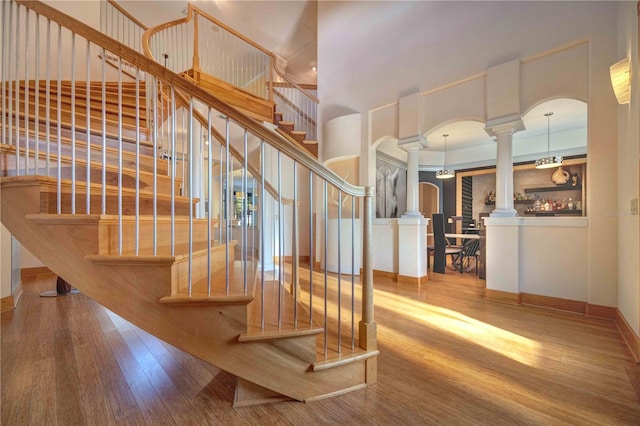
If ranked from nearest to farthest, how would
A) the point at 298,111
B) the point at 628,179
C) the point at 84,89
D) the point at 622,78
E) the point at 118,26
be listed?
the point at 622,78, the point at 628,179, the point at 84,89, the point at 118,26, the point at 298,111

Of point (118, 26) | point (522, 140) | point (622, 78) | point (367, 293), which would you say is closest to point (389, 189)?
point (522, 140)

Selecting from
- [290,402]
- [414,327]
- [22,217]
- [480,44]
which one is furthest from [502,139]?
[22,217]

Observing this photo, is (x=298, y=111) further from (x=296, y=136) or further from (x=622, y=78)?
(x=622, y=78)

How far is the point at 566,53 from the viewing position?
295 centimetres

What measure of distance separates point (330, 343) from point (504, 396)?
3.27ft

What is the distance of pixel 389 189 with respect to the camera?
650cm

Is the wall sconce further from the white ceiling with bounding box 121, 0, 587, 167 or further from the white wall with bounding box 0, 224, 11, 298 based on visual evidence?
the white wall with bounding box 0, 224, 11, 298

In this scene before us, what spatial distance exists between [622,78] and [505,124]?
1304mm

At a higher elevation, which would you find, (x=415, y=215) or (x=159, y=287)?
(x=415, y=215)

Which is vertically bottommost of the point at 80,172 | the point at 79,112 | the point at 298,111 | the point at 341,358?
the point at 341,358

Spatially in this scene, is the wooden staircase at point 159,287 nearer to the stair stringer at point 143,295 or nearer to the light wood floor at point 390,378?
the stair stringer at point 143,295

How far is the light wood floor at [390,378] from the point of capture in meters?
1.37

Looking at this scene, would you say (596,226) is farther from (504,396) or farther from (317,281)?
(317,281)

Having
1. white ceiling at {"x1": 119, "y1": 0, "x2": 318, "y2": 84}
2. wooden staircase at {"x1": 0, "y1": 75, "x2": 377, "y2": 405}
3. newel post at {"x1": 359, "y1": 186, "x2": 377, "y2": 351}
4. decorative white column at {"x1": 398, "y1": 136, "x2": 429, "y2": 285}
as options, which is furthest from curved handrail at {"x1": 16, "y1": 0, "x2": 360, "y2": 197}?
white ceiling at {"x1": 119, "y1": 0, "x2": 318, "y2": 84}
